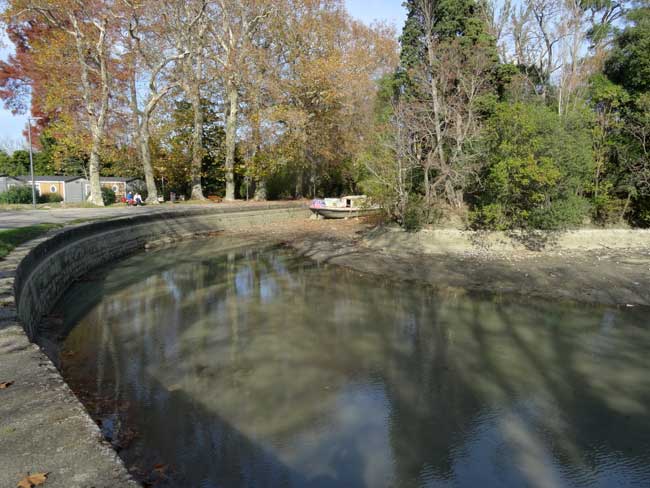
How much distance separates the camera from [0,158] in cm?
4903

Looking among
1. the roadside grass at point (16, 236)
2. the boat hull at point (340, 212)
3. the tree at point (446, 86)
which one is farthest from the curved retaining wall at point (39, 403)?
the boat hull at point (340, 212)

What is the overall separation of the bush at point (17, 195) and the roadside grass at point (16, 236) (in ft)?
61.7

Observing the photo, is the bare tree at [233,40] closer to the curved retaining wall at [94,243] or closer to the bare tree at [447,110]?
the curved retaining wall at [94,243]

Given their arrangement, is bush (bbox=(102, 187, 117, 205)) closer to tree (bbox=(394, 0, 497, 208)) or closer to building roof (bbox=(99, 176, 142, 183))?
building roof (bbox=(99, 176, 142, 183))

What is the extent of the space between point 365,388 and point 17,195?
33.2m

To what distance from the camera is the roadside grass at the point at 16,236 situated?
12.0 m

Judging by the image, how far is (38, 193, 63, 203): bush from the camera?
35388 millimetres

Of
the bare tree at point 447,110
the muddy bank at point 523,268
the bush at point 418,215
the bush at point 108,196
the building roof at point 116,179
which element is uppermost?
the bare tree at point 447,110

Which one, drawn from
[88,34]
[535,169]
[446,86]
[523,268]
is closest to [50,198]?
[88,34]

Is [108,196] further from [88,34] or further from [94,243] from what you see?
[94,243]

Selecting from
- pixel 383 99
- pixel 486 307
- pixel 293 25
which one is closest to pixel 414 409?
pixel 486 307

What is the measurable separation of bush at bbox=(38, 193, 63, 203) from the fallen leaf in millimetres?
36747

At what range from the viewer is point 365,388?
25.0 feet

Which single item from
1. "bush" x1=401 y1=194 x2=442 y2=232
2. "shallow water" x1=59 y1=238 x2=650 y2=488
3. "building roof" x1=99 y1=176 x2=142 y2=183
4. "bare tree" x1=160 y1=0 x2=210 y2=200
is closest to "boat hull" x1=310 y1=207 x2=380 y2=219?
"bush" x1=401 y1=194 x2=442 y2=232
